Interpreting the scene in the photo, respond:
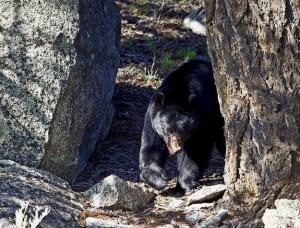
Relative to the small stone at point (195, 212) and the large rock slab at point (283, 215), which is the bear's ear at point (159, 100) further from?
the large rock slab at point (283, 215)

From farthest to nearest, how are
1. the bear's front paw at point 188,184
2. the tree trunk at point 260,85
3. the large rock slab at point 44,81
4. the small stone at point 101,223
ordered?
1. the bear's front paw at point 188,184
2. the large rock slab at point 44,81
3. the small stone at point 101,223
4. the tree trunk at point 260,85

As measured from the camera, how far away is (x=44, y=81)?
20.3ft

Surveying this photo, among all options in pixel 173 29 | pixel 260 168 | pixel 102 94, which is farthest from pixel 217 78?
pixel 173 29

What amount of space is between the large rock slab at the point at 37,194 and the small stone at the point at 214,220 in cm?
85

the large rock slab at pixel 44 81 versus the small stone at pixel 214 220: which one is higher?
the large rock slab at pixel 44 81

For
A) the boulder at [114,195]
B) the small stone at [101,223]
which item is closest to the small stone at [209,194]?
the boulder at [114,195]

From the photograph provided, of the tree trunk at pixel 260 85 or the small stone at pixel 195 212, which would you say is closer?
the tree trunk at pixel 260 85

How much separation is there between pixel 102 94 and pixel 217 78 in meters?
2.05

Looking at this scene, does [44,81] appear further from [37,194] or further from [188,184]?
[188,184]

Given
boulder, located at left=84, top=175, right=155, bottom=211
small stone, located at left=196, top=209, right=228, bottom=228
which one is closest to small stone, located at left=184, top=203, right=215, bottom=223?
small stone, located at left=196, top=209, right=228, bottom=228

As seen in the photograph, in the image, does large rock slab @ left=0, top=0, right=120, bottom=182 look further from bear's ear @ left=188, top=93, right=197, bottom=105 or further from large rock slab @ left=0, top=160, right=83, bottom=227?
bear's ear @ left=188, top=93, right=197, bottom=105

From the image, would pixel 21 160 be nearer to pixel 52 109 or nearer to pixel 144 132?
pixel 52 109

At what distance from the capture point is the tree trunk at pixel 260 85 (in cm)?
484

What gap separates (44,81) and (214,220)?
1.98 m
